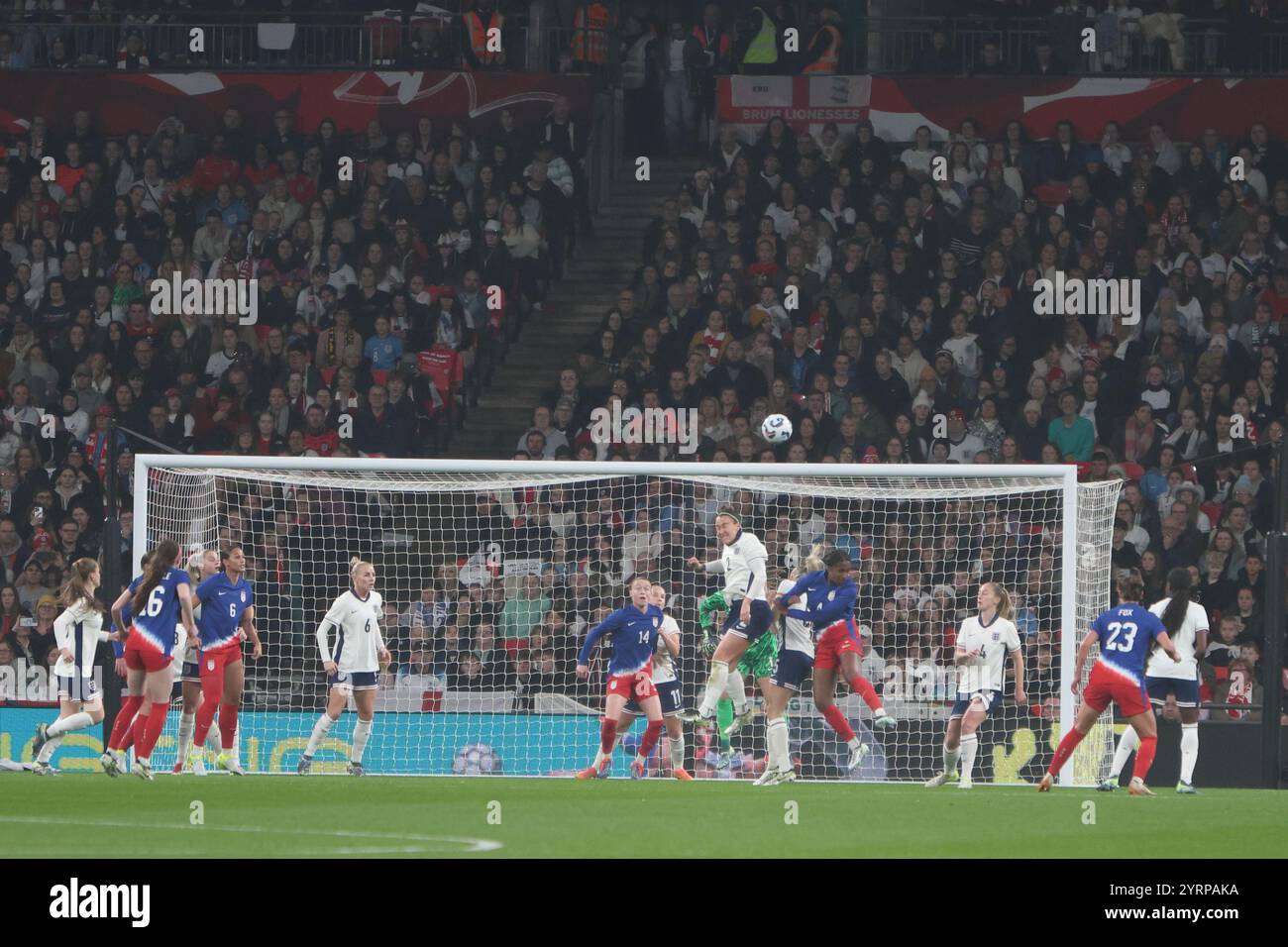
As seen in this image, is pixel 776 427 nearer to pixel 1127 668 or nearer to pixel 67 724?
pixel 1127 668

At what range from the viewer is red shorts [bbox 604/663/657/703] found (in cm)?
1759

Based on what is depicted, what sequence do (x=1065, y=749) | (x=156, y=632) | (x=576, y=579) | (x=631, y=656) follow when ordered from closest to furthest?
(x=156, y=632) → (x=1065, y=749) → (x=631, y=656) → (x=576, y=579)

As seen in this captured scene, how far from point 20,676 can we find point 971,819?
1052cm

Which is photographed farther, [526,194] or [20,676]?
[526,194]

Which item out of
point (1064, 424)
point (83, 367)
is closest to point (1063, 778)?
point (1064, 424)

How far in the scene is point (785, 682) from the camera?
55.0 feet

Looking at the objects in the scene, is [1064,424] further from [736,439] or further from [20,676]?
[20,676]

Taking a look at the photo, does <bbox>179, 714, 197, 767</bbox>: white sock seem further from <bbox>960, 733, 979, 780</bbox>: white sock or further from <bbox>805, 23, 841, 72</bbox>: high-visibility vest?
<bbox>805, 23, 841, 72</bbox>: high-visibility vest

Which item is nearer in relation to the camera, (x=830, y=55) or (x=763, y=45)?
(x=830, y=55)

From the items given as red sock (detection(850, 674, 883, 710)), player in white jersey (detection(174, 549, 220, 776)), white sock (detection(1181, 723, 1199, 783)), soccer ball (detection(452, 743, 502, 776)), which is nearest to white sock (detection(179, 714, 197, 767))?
player in white jersey (detection(174, 549, 220, 776))

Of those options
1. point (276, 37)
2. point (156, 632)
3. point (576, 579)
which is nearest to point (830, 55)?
point (276, 37)

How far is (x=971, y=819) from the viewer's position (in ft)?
43.3

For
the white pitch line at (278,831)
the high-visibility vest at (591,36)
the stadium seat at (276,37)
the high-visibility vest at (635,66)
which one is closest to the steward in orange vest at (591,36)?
the high-visibility vest at (591,36)

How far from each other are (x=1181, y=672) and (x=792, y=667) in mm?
3132
